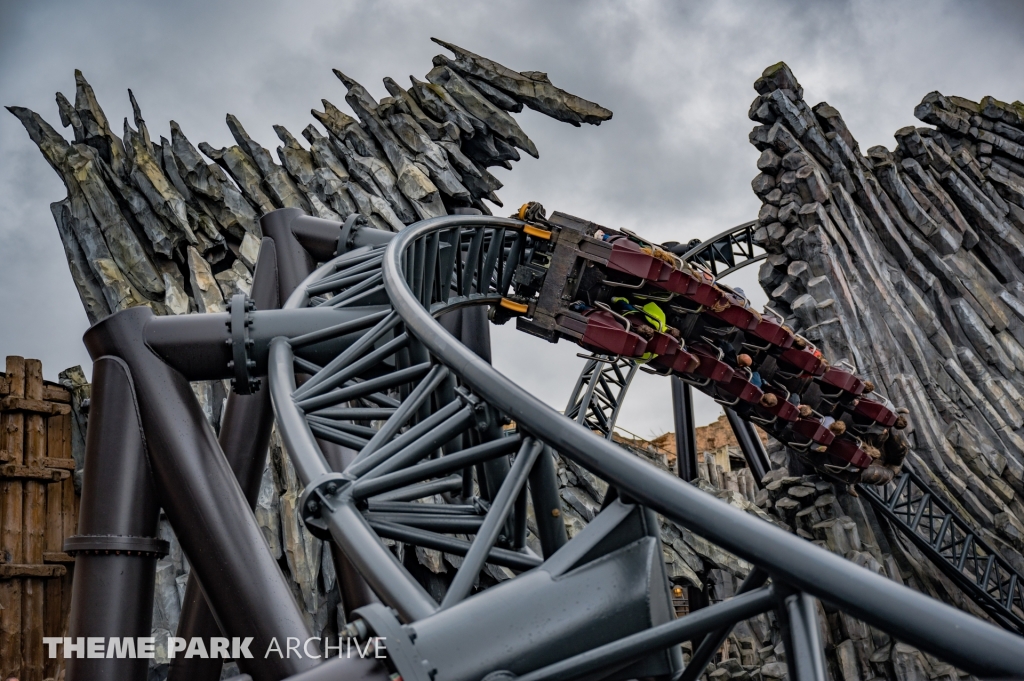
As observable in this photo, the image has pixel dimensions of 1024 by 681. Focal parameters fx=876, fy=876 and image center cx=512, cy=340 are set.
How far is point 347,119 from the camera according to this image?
711 inches

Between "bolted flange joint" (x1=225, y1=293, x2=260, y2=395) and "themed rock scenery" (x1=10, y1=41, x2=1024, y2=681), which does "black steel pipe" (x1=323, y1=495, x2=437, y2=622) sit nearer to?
"bolted flange joint" (x1=225, y1=293, x2=260, y2=395)

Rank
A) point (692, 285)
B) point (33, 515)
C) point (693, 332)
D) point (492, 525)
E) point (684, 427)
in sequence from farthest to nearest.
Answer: point (684, 427) → point (33, 515) → point (693, 332) → point (692, 285) → point (492, 525)

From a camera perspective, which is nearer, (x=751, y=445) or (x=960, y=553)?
(x=960, y=553)

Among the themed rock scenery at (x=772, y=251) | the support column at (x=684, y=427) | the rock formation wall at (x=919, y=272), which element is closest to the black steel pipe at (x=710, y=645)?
the themed rock scenery at (x=772, y=251)

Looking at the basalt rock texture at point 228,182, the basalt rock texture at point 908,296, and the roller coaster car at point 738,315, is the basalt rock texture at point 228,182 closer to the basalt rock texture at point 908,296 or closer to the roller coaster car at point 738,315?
the basalt rock texture at point 908,296

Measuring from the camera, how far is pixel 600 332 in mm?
9852

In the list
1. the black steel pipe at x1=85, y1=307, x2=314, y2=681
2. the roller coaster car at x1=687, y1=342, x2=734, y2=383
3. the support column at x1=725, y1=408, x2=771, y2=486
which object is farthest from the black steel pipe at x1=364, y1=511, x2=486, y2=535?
the support column at x1=725, y1=408, x2=771, y2=486

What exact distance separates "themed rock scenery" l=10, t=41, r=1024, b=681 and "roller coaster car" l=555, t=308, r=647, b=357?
4.55 metres

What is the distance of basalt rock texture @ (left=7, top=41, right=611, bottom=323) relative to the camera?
15102mm

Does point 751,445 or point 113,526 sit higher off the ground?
point 751,445

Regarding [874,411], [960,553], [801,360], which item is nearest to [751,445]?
[874,411]

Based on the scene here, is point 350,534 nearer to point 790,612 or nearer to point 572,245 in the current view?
point 790,612

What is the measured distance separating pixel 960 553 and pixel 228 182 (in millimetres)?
13995

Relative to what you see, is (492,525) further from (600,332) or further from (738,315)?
(738,315)
